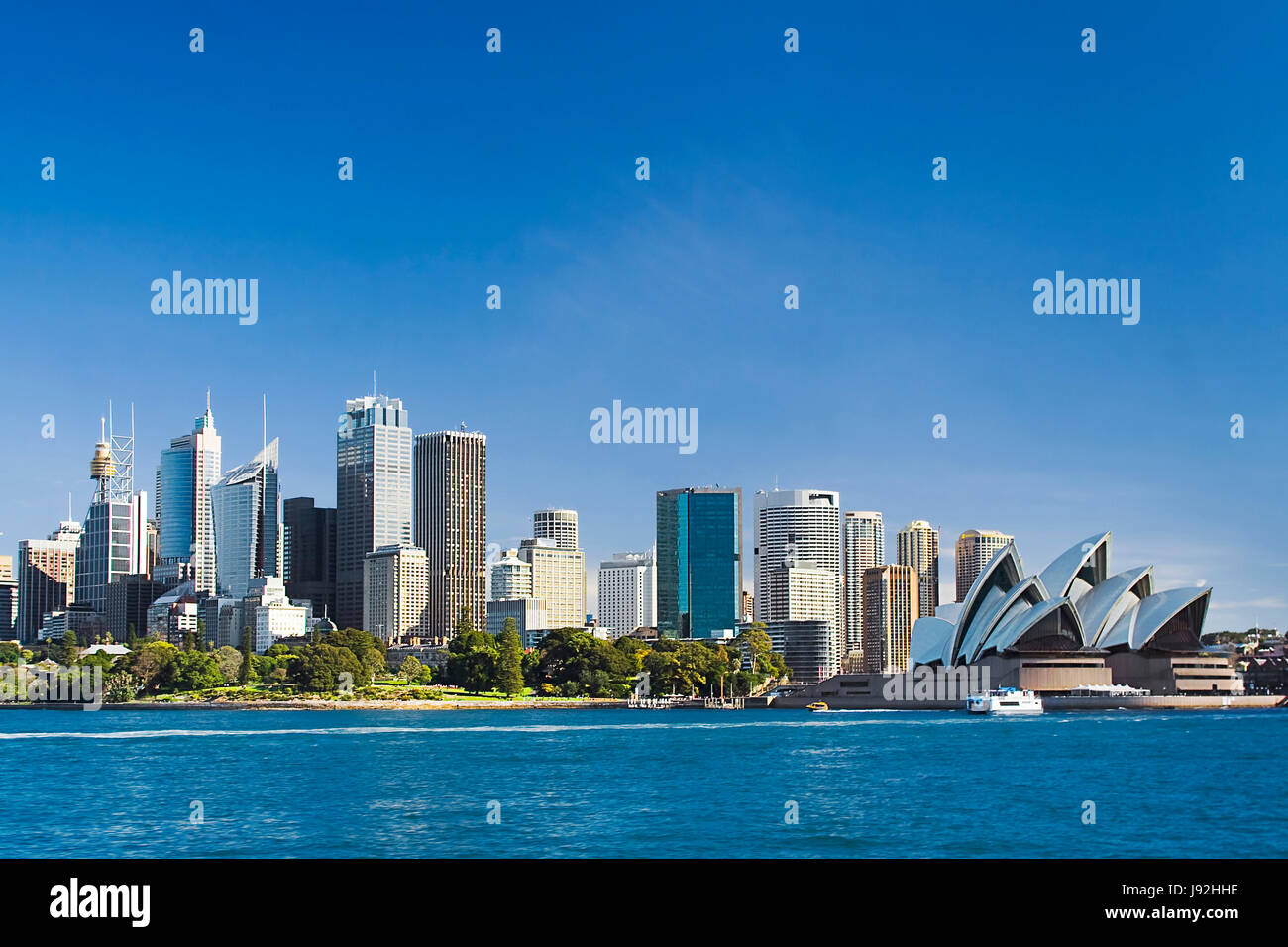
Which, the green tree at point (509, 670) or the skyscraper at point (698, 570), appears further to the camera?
the skyscraper at point (698, 570)

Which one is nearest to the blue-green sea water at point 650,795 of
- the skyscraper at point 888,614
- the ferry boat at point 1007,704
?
the ferry boat at point 1007,704

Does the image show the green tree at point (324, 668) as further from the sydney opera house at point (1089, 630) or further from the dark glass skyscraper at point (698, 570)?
the dark glass skyscraper at point (698, 570)

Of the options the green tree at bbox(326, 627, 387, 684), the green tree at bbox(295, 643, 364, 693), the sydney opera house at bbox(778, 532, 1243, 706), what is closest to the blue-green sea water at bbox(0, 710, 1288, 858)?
the sydney opera house at bbox(778, 532, 1243, 706)

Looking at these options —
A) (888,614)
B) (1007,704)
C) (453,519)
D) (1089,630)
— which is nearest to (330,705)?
(1007,704)

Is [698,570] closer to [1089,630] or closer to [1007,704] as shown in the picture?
[1089,630]

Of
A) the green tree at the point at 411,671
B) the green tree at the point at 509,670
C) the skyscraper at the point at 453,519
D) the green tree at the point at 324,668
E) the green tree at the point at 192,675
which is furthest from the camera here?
the skyscraper at the point at 453,519
